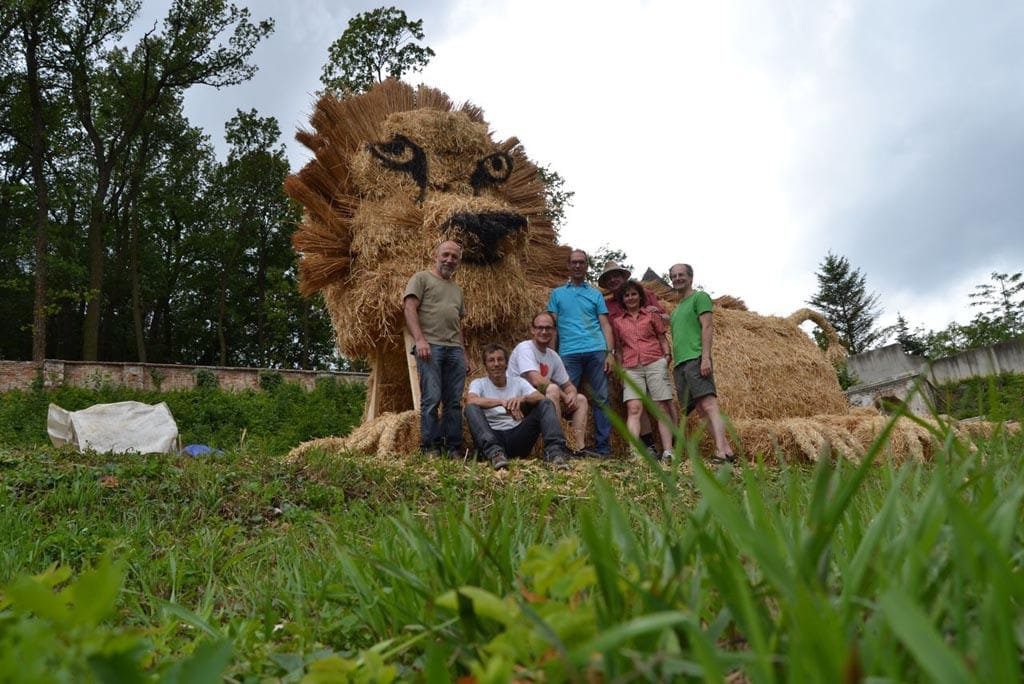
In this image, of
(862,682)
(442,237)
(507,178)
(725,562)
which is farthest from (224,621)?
(507,178)

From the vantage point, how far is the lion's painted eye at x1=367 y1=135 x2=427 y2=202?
629 cm

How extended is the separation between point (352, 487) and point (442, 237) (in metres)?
2.51

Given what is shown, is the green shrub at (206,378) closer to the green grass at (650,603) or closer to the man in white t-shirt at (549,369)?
the man in white t-shirt at (549,369)

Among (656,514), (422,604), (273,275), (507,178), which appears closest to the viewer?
(422,604)

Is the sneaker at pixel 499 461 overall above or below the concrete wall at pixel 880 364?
below

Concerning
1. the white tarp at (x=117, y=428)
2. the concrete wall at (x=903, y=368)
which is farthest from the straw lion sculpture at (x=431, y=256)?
the concrete wall at (x=903, y=368)

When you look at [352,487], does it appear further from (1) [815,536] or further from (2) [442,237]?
(1) [815,536]

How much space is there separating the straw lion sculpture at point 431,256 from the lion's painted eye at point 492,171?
10mm

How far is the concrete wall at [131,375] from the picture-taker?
17484 mm

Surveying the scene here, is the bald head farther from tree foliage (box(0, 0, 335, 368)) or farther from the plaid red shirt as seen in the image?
tree foliage (box(0, 0, 335, 368))

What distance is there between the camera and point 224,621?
1.59 metres

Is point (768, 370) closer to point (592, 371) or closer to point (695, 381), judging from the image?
point (695, 381)

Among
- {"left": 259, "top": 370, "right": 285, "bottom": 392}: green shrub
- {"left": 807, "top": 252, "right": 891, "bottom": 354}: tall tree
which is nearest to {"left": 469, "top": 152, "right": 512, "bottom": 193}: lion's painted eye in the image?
{"left": 259, "top": 370, "right": 285, "bottom": 392}: green shrub

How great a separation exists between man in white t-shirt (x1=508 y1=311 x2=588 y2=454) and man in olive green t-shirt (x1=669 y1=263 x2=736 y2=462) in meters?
0.80
